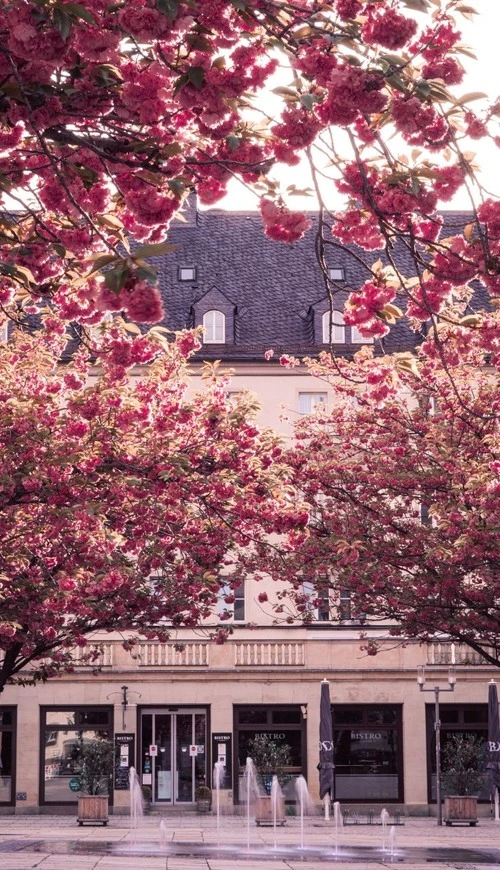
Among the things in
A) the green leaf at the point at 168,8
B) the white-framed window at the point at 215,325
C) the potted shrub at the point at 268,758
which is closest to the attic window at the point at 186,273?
the white-framed window at the point at 215,325

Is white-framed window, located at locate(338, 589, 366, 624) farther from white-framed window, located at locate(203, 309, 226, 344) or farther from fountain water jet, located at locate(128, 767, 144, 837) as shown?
white-framed window, located at locate(203, 309, 226, 344)

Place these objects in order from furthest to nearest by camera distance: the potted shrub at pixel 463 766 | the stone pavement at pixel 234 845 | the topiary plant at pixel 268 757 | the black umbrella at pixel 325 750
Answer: the topiary plant at pixel 268 757
the potted shrub at pixel 463 766
the black umbrella at pixel 325 750
the stone pavement at pixel 234 845

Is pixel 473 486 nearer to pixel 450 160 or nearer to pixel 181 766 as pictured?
pixel 450 160

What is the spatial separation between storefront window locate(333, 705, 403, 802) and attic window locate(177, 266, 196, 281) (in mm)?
15029

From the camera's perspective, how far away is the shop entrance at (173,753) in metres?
37.2

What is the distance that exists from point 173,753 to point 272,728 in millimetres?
2869

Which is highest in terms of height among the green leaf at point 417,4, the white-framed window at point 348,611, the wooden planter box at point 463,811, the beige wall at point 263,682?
the green leaf at point 417,4

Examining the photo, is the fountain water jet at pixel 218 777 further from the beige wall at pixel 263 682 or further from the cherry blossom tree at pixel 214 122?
the cherry blossom tree at pixel 214 122

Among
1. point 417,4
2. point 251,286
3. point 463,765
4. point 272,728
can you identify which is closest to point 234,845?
point 463,765

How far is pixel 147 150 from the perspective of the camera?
7.28m

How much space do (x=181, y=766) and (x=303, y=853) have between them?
1456cm

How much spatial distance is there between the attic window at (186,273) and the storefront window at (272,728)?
14.5 m

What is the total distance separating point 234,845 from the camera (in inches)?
998

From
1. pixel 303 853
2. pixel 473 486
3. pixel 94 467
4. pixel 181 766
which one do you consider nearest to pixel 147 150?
pixel 94 467
